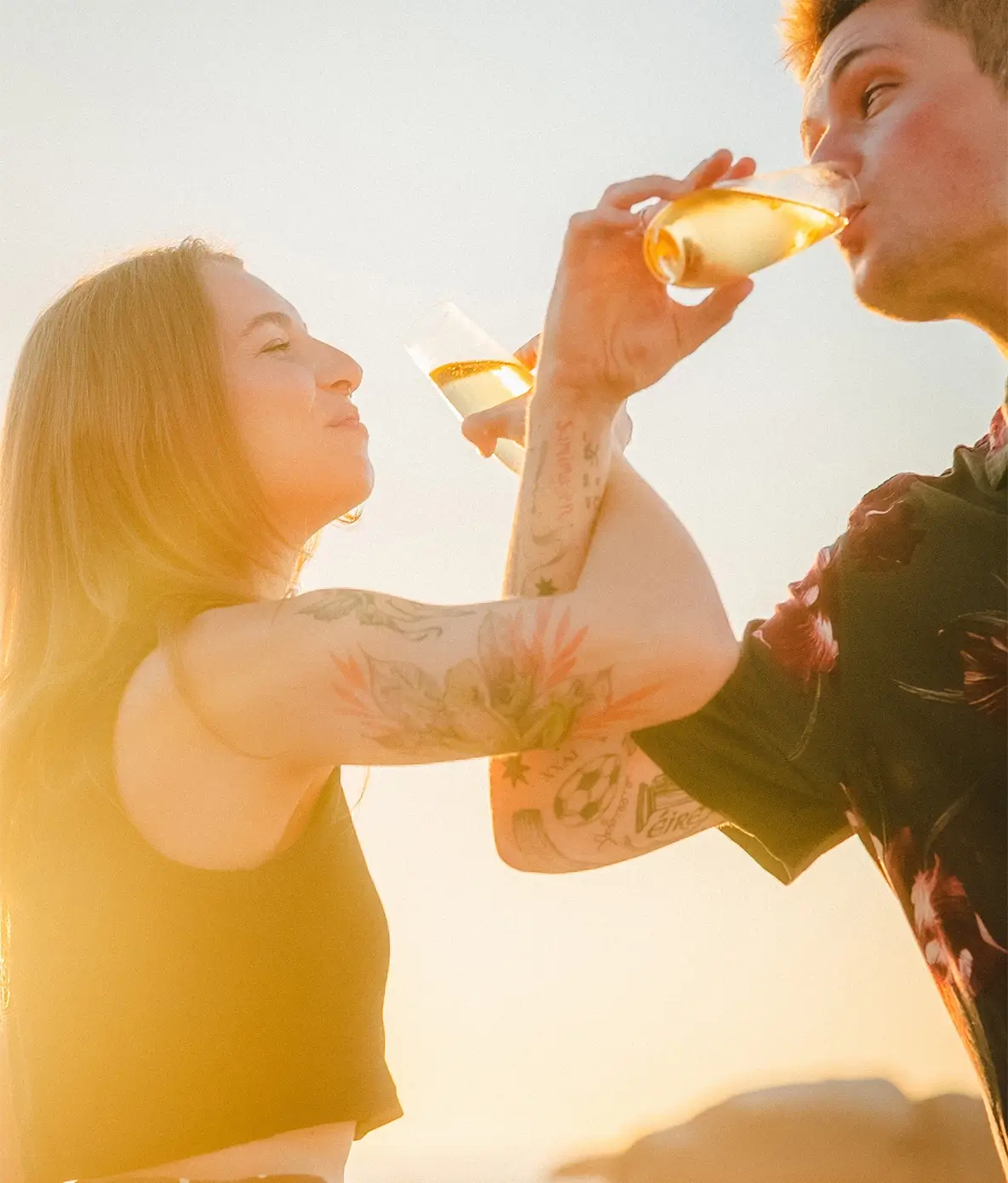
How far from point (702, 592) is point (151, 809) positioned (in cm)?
87

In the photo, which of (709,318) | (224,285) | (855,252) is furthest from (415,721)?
(855,252)

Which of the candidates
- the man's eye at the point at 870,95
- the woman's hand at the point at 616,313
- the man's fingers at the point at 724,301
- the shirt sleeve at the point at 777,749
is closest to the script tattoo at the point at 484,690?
the shirt sleeve at the point at 777,749

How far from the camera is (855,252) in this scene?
6.97 ft

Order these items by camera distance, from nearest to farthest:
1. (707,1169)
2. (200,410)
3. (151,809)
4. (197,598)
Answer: (151,809)
(197,598)
(200,410)
(707,1169)

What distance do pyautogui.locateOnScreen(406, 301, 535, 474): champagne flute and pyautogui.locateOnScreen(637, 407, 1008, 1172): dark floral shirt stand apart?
2.06 feet

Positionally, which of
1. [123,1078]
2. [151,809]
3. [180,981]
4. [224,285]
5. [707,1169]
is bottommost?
[707,1169]

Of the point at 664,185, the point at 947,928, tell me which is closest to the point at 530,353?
the point at 664,185

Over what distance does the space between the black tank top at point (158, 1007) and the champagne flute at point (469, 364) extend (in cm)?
94

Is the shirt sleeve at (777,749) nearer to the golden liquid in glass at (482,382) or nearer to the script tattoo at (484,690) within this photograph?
the script tattoo at (484,690)

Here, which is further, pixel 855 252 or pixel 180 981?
pixel 855 252

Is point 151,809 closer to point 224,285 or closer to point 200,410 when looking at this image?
point 200,410

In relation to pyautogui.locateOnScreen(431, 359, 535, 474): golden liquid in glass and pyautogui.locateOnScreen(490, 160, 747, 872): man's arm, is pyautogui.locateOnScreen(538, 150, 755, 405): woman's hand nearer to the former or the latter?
pyautogui.locateOnScreen(490, 160, 747, 872): man's arm

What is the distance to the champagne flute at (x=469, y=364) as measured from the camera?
2.21 metres

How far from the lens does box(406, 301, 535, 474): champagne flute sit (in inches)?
87.0
